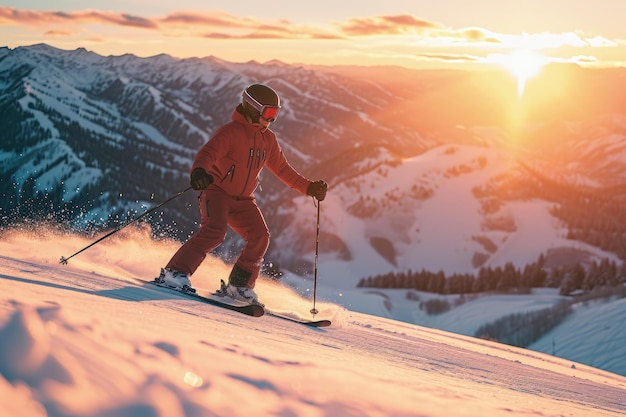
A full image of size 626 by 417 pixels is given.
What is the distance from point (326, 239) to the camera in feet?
448

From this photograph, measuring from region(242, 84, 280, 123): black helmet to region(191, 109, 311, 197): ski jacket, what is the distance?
123 mm

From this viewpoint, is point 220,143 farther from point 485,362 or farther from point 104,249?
point 485,362

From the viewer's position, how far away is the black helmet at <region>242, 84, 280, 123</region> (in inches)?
271

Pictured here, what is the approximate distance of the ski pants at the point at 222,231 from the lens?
6.67m

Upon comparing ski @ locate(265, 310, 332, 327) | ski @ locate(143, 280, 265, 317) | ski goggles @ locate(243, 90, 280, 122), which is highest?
ski goggles @ locate(243, 90, 280, 122)

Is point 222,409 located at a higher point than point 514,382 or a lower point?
higher

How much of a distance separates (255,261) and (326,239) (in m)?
130

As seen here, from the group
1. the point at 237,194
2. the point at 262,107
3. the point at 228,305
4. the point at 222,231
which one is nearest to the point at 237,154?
the point at 237,194

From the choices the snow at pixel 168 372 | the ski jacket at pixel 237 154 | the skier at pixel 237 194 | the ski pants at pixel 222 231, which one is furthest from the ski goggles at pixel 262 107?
the snow at pixel 168 372

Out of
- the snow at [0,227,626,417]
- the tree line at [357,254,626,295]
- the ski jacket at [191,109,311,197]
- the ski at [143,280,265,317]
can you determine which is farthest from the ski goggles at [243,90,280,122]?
the tree line at [357,254,626,295]

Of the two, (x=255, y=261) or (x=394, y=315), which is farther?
(x=394, y=315)

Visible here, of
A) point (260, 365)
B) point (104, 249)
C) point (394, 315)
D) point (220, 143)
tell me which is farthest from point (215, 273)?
point (394, 315)

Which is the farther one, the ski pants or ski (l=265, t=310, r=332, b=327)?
the ski pants

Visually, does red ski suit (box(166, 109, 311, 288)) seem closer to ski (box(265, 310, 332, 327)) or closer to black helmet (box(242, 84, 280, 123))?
black helmet (box(242, 84, 280, 123))
